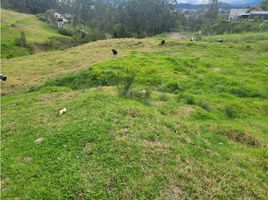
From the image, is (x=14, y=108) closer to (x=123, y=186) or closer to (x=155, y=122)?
(x=155, y=122)

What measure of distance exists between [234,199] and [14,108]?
341 inches

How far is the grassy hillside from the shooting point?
1769 inches

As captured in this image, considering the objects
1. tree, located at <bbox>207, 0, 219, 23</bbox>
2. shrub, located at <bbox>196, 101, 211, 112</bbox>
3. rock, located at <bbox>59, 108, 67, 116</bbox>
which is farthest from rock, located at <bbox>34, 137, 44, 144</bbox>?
tree, located at <bbox>207, 0, 219, 23</bbox>

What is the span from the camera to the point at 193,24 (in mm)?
72000

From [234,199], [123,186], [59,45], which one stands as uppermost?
[123,186]

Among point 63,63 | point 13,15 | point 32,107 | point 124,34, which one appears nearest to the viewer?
point 32,107

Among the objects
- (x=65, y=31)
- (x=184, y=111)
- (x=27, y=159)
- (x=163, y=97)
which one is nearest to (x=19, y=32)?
(x=65, y=31)

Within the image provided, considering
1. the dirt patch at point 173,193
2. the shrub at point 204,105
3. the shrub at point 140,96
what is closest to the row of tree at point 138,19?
the shrub at point 204,105

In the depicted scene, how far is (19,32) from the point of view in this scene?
5359 cm

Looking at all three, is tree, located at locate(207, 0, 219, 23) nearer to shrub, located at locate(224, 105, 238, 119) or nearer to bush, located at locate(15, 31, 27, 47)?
bush, located at locate(15, 31, 27, 47)

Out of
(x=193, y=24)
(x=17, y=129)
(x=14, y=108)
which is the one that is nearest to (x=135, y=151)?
(x=17, y=129)

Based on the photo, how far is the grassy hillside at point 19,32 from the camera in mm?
44938

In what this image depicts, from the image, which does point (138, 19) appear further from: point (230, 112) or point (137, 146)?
point (137, 146)

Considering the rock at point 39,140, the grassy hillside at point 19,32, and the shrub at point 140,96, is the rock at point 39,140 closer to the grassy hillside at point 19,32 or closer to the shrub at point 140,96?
the shrub at point 140,96
